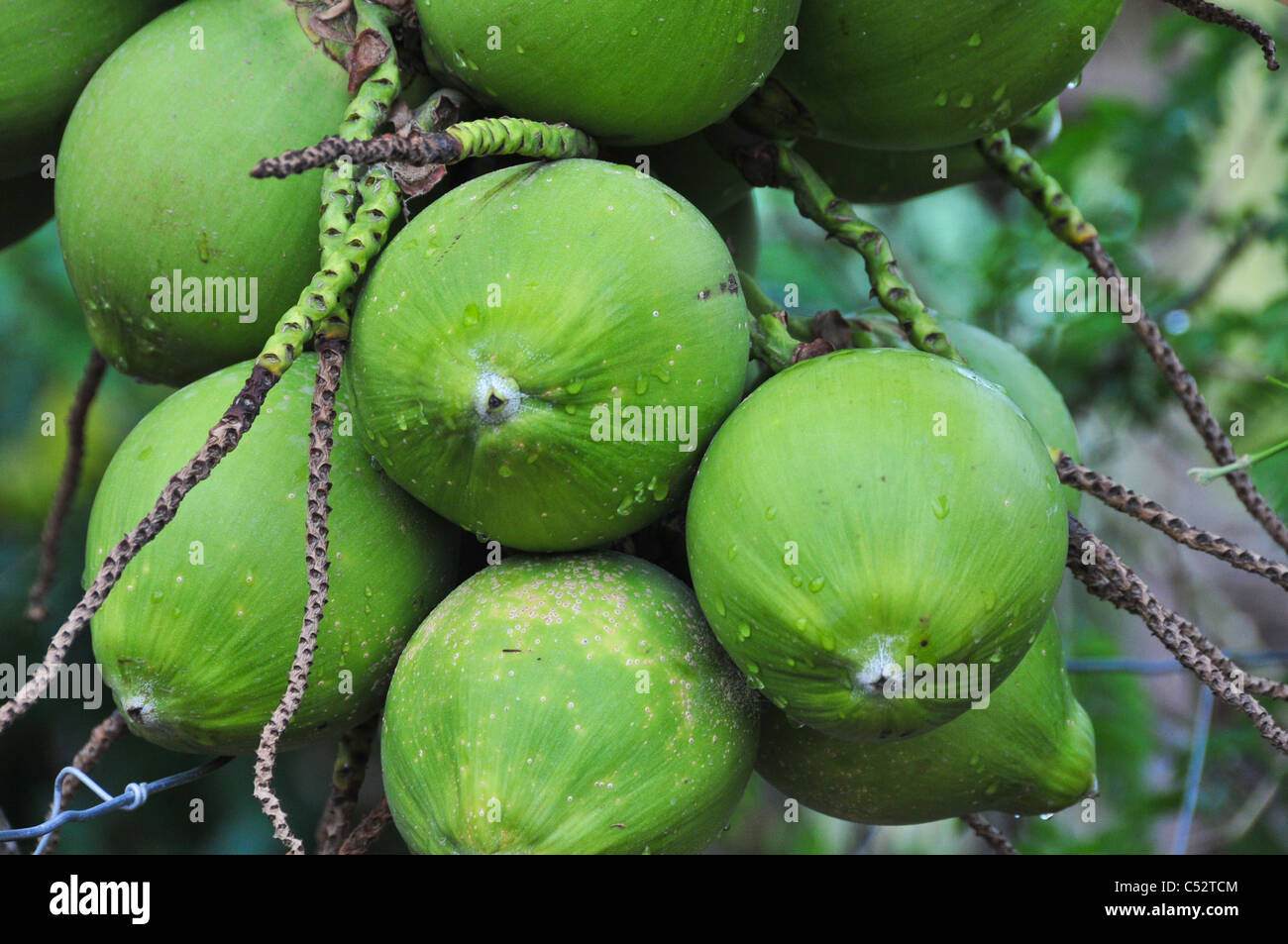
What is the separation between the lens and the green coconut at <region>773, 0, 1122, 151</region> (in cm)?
108

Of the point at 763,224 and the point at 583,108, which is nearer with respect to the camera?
the point at 583,108

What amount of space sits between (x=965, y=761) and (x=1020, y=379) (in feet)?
1.56

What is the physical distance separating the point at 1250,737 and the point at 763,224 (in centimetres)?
152

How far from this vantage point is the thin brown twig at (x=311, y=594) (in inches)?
34.4

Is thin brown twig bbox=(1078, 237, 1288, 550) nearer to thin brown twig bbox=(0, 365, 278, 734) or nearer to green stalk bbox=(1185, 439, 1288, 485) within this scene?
green stalk bbox=(1185, 439, 1288, 485)

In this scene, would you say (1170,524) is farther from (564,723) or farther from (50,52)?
(50,52)

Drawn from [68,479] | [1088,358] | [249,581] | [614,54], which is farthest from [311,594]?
[1088,358]

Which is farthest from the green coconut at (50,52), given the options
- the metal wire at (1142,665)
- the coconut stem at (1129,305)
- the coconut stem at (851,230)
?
the metal wire at (1142,665)

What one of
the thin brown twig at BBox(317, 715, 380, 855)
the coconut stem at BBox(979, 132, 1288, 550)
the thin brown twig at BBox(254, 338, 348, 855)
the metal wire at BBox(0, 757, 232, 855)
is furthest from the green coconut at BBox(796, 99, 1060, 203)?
the metal wire at BBox(0, 757, 232, 855)

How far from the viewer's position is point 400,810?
0.99 metres

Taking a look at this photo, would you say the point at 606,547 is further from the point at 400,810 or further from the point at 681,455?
the point at 400,810

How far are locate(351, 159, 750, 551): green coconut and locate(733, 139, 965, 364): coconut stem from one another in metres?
0.22
